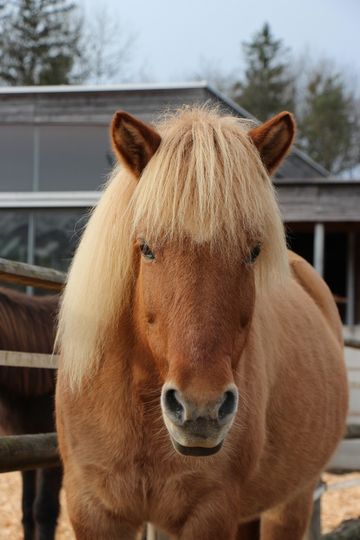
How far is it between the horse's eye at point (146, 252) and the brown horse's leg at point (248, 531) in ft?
7.44

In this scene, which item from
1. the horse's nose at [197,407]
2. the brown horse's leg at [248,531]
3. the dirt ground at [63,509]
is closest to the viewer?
the horse's nose at [197,407]

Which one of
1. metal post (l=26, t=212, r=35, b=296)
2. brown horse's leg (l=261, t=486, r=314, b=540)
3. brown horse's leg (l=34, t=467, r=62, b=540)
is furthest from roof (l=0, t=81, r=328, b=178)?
brown horse's leg (l=261, t=486, r=314, b=540)

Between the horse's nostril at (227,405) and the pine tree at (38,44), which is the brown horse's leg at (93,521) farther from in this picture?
the pine tree at (38,44)

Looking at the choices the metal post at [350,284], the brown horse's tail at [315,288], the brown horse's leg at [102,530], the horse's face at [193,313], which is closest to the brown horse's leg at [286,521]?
the brown horse's tail at [315,288]

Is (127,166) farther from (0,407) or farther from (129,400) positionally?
(0,407)

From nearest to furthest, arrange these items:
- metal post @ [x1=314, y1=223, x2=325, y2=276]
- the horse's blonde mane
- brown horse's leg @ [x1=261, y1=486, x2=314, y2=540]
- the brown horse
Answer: the brown horse < the horse's blonde mane < brown horse's leg @ [x1=261, y1=486, x2=314, y2=540] < metal post @ [x1=314, y1=223, x2=325, y2=276]

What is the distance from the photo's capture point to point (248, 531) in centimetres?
425

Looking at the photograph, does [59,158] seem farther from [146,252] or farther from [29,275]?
[146,252]

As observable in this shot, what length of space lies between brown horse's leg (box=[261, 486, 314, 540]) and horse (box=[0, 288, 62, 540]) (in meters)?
→ 1.35

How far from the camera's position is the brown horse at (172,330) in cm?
228

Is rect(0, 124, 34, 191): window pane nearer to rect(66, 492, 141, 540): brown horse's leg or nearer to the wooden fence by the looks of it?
the wooden fence

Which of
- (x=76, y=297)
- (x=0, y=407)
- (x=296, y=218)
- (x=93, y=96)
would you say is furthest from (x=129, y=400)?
(x=93, y=96)

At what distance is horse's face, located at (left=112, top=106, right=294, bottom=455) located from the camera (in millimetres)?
2162

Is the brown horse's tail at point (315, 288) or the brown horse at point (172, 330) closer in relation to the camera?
the brown horse at point (172, 330)
